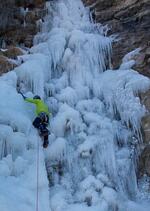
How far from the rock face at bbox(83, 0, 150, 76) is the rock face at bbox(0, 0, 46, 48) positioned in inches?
66.7

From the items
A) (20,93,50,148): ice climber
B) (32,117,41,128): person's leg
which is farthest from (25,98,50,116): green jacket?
(32,117,41,128): person's leg

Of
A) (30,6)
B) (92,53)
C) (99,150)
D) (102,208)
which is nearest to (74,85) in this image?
(92,53)

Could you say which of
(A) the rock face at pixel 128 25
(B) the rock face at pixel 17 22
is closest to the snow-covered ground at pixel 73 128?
(A) the rock face at pixel 128 25

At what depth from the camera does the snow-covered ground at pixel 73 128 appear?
23.6 ft

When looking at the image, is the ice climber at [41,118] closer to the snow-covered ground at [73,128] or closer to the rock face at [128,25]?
the snow-covered ground at [73,128]

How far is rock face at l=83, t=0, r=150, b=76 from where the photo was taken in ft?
33.2

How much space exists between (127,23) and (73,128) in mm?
4071

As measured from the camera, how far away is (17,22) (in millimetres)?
11969

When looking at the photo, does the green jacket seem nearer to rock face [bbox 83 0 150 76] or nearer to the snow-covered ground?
the snow-covered ground

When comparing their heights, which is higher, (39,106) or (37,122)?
(39,106)

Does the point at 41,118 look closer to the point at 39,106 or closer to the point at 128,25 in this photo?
the point at 39,106

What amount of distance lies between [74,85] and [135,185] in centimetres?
290

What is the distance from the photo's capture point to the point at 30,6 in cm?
1293

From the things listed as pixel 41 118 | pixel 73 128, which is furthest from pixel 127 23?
pixel 41 118
